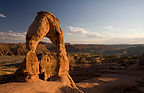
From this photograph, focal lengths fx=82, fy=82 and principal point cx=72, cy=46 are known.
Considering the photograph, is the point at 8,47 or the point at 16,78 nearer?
the point at 16,78

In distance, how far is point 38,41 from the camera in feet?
21.0

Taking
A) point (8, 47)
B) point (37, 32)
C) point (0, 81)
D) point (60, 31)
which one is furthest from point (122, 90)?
point (8, 47)

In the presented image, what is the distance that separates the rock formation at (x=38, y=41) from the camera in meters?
5.54

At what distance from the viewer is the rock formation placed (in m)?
5.54

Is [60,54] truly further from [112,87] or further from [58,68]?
[112,87]

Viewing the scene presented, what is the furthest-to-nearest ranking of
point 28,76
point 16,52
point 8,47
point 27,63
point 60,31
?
point 8,47
point 16,52
point 60,31
point 27,63
point 28,76

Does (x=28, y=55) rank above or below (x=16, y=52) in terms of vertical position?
above

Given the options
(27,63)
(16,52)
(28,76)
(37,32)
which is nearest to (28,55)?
(27,63)

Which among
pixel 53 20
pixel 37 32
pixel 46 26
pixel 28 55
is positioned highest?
pixel 53 20

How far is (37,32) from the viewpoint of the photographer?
20.1ft

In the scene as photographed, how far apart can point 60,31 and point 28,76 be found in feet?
15.6

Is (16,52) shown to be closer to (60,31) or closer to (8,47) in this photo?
A: (8,47)

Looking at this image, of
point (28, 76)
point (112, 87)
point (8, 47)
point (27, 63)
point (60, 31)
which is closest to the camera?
point (28, 76)

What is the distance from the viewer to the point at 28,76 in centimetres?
529
